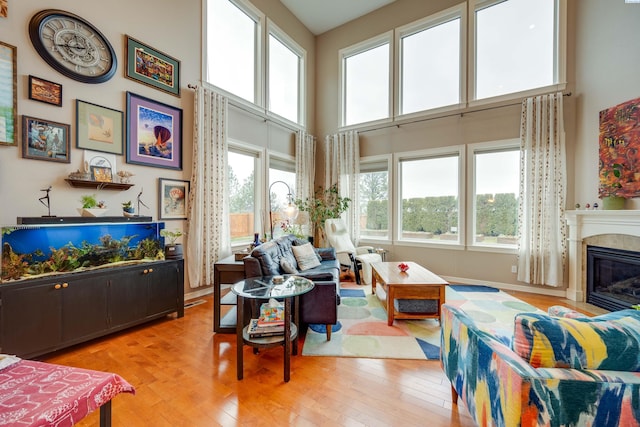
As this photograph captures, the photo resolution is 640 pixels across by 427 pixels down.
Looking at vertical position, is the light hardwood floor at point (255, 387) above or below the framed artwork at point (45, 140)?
below

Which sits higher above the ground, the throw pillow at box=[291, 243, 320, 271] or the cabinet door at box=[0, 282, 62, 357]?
the throw pillow at box=[291, 243, 320, 271]

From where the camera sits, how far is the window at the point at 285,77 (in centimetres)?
519

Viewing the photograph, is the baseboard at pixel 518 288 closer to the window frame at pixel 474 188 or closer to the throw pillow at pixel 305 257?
the window frame at pixel 474 188

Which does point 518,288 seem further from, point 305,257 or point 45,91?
point 45,91

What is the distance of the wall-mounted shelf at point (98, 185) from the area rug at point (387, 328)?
269cm

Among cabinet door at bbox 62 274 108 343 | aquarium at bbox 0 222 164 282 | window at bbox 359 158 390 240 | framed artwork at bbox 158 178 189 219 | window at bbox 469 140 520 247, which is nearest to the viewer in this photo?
aquarium at bbox 0 222 164 282

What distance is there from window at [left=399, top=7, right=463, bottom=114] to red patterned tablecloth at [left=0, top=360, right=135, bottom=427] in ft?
18.5

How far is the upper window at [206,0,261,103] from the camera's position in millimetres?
4051

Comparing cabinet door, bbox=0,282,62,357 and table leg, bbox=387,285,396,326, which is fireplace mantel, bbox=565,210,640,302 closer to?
table leg, bbox=387,285,396,326

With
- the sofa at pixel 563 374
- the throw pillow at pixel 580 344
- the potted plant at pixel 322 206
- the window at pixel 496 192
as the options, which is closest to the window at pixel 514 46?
the window at pixel 496 192

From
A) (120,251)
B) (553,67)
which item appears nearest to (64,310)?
(120,251)

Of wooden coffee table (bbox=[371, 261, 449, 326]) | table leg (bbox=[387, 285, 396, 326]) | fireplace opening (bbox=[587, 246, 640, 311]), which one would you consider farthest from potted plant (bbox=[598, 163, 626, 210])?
table leg (bbox=[387, 285, 396, 326])

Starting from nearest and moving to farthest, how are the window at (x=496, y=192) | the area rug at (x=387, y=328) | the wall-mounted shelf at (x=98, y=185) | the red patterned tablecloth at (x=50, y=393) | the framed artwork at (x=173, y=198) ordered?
1. the red patterned tablecloth at (x=50, y=393)
2. the area rug at (x=387, y=328)
3. the wall-mounted shelf at (x=98, y=185)
4. the framed artwork at (x=173, y=198)
5. the window at (x=496, y=192)

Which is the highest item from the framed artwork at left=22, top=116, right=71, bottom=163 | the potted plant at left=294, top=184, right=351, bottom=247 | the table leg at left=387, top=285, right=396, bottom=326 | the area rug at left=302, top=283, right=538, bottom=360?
the framed artwork at left=22, top=116, right=71, bottom=163
